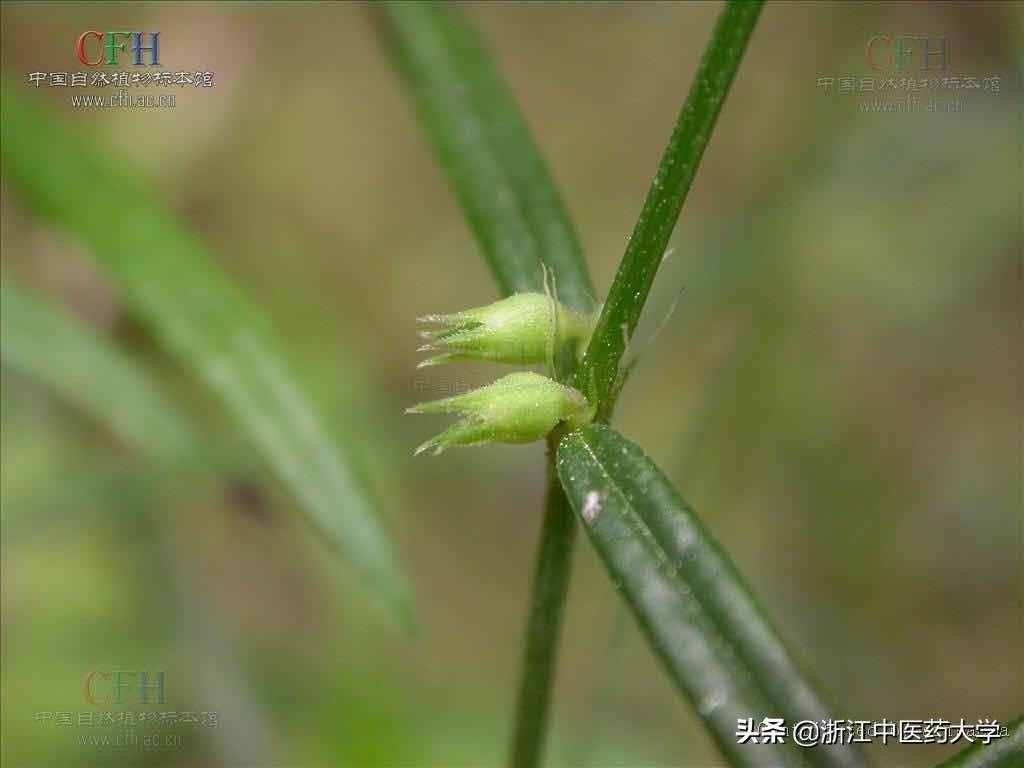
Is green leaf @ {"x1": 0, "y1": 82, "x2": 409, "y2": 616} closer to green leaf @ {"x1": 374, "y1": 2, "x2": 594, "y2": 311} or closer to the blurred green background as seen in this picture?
the blurred green background

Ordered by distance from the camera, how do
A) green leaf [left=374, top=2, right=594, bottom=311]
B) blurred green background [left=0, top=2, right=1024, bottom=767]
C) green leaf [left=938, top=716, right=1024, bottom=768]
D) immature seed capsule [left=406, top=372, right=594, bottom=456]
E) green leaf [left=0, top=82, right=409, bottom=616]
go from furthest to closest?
blurred green background [left=0, top=2, right=1024, bottom=767], green leaf [left=0, top=82, right=409, bottom=616], green leaf [left=374, top=2, right=594, bottom=311], immature seed capsule [left=406, top=372, right=594, bottom=456], green leaf [left=938, top=716, right=1024, bottom=768]

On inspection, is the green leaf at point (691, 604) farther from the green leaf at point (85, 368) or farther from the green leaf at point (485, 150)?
the green leaf at point (85, 368)

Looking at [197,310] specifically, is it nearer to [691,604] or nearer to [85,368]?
[85,368]

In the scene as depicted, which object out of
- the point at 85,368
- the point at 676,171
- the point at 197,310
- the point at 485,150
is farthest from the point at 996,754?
the point at 85,368

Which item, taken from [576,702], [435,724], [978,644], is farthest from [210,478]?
[978,644]

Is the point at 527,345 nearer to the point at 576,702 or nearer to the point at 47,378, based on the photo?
the point at 47,378

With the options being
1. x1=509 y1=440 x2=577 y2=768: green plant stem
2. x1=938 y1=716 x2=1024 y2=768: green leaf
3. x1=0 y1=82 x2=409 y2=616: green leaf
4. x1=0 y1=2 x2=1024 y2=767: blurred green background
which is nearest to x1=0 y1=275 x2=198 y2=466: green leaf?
x1=0 y1=82 x2=409 y2=616: green leaf
